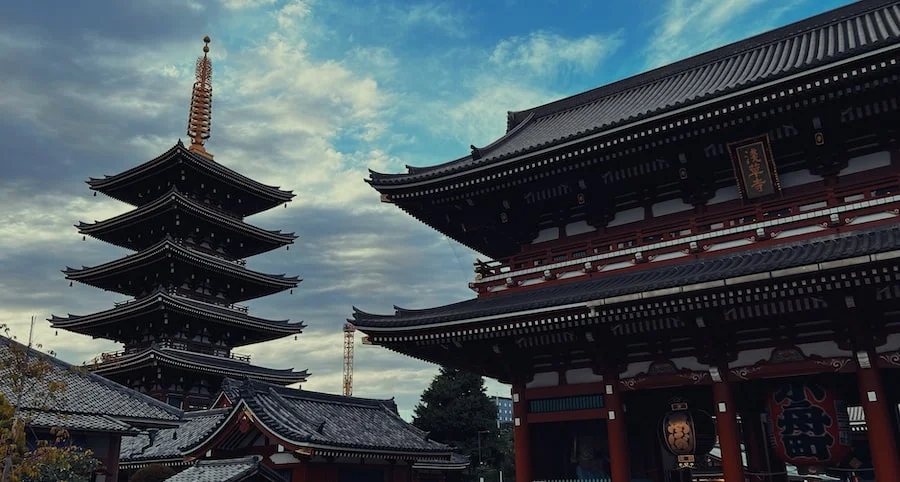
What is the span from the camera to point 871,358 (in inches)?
491

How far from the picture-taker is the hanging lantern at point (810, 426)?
12734mm

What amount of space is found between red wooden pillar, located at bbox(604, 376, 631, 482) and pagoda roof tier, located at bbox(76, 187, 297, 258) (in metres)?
32.3

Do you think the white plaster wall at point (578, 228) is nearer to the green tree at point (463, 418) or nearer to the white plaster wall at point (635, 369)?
the white plaster wall at point (635, 369)

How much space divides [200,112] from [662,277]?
Result: 1716 inches

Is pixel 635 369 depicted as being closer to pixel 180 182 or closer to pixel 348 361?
pixel 180 182

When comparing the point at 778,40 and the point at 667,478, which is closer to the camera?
the point at 667,478

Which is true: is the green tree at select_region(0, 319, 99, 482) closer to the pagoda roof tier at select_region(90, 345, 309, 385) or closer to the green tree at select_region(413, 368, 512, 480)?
the pagoda roof tier at select_region(90, 345, 309, 385)

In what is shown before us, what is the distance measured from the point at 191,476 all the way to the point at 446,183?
10.1 metres

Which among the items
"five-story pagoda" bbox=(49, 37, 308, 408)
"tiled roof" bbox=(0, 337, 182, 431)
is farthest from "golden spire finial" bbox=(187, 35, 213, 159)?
"tiled roof" bbox=(0, 337, 182, 431)

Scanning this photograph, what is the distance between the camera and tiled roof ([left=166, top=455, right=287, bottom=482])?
51.3 feet

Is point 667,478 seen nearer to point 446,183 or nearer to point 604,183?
point 604,183

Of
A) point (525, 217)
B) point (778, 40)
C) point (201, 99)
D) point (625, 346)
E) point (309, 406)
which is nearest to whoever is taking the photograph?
point (625, 346)

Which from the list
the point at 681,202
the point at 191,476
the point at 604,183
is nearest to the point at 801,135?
the point at 681,202

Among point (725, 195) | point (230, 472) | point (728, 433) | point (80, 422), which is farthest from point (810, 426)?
point (80, 422)
